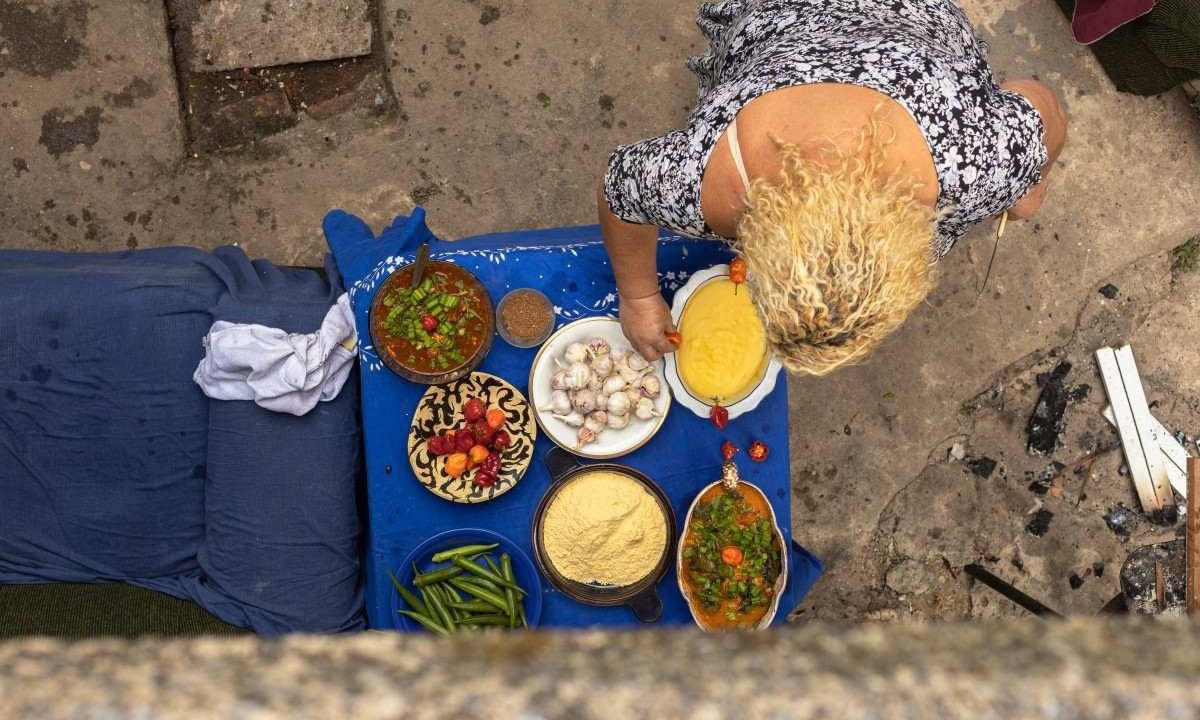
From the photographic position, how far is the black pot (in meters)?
2.37

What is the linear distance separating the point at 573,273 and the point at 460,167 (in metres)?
1.36

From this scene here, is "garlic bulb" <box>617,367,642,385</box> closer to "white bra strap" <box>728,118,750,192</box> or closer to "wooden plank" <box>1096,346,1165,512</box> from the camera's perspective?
"white bra strap" <box>728,118,750,192</box>

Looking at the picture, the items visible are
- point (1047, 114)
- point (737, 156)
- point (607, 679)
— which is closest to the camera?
point (607, 679)

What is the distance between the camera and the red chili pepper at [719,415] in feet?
7.83

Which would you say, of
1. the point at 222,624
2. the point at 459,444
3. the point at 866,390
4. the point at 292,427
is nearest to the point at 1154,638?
the point at 459,444

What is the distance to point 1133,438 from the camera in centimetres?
356

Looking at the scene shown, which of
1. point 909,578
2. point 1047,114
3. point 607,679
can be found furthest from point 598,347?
point 909,578

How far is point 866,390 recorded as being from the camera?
3633mm

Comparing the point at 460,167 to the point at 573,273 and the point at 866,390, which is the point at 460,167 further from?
the point at 866,390

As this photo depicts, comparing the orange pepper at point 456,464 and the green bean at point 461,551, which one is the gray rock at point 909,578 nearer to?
the green bean at point 461,551

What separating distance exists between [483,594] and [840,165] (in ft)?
5.31

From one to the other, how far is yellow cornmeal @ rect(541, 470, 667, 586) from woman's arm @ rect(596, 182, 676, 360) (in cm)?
43

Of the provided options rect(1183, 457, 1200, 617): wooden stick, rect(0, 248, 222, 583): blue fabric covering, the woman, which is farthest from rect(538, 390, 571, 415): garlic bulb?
rect(1183, 457, 1200, 617): wooden stick

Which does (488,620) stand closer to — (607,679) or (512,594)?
(512,594)
